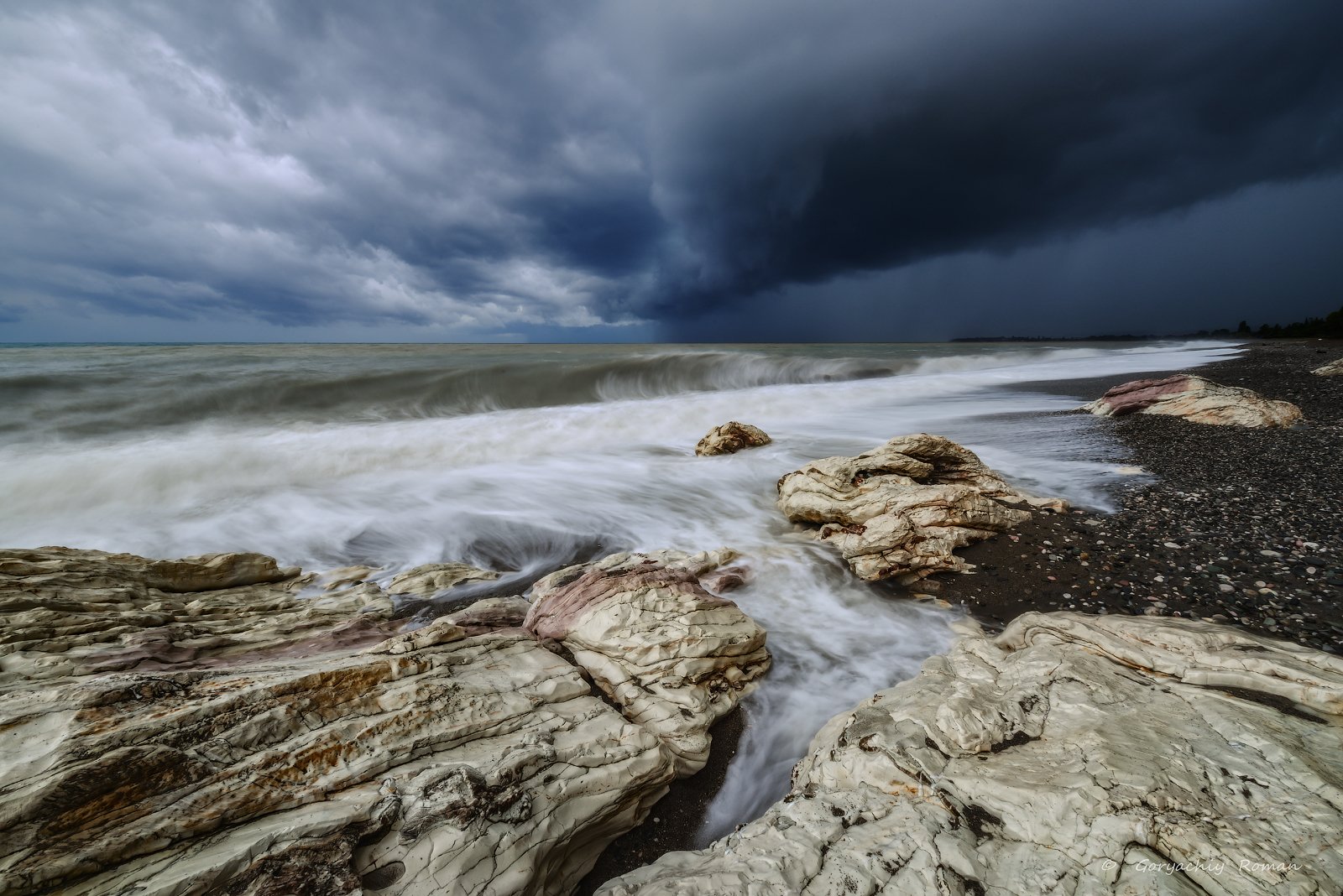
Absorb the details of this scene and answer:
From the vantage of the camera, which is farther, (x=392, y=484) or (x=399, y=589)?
(x=392, y=484)

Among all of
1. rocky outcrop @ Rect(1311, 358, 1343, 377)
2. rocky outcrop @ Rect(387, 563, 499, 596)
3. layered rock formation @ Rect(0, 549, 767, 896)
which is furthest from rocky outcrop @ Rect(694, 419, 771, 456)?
rocky outcrop @ Rect(1311, 358, 1343, 377)

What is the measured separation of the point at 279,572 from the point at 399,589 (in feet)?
4.67

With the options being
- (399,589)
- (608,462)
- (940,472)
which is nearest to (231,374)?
(608,462)

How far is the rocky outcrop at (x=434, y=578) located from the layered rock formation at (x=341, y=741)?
99cm

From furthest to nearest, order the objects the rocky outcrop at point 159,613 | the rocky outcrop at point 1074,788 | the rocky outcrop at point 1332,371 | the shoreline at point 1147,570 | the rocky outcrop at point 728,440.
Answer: the rocky outcrop at point 1332,371
the rocky outcrop at point 728,440
the rocky outcrop at point 159,613
the shoreline at point 1147,570
the rocky outcrop at point 1074,788

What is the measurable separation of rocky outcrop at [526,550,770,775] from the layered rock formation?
1 cm

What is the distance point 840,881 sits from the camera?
188 cm

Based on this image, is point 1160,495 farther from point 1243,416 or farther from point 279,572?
point 279,572

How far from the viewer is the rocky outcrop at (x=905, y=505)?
16.3ft

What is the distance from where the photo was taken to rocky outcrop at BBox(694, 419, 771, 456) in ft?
32.2

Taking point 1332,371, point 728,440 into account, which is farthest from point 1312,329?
point 728,440

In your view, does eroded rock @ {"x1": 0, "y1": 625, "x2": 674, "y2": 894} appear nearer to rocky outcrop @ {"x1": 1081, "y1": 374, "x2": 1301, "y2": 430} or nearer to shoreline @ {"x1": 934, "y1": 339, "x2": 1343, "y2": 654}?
shoreline @ {"x1": 934, "y1": 339, "x2": 1343, "y2": 654}

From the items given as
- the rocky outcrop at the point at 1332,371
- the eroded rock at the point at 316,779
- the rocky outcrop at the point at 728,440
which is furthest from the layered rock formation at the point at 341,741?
the rocky outcrop at the point at 1332,371

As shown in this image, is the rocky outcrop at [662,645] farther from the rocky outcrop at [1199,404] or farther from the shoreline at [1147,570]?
the rocky outcrop at [1199,404]
